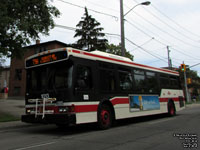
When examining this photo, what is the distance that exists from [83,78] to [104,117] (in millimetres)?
1950

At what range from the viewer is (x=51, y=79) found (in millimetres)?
7898

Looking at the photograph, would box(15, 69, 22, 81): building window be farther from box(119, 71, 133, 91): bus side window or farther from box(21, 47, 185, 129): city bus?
box(119, 71, 133, 91): bus side window

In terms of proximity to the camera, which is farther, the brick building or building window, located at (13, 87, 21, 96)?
building window, located at (13, 87, 21, 96)

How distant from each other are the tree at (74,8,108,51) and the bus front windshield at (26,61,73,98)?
2179cm

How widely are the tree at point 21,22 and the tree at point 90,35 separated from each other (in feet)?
48.2

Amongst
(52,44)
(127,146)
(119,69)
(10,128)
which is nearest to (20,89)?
(52,44)

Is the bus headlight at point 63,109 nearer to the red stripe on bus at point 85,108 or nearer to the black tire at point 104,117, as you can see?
the red stripe on bus at point 85,108

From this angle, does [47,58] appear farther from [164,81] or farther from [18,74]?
[18,74]

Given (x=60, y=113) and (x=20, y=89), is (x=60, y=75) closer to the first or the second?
(x=60, y=113)

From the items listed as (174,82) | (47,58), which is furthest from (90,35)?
(47,58)

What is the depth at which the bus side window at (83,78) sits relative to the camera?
767cm

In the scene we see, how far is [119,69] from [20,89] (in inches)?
1357

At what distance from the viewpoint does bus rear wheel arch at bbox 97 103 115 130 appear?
8289 millimetres

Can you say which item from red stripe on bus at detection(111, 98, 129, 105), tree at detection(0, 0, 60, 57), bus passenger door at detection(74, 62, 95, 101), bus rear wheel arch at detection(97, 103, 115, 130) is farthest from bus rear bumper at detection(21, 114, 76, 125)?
tree at detection(0, 0, 60, 57)
